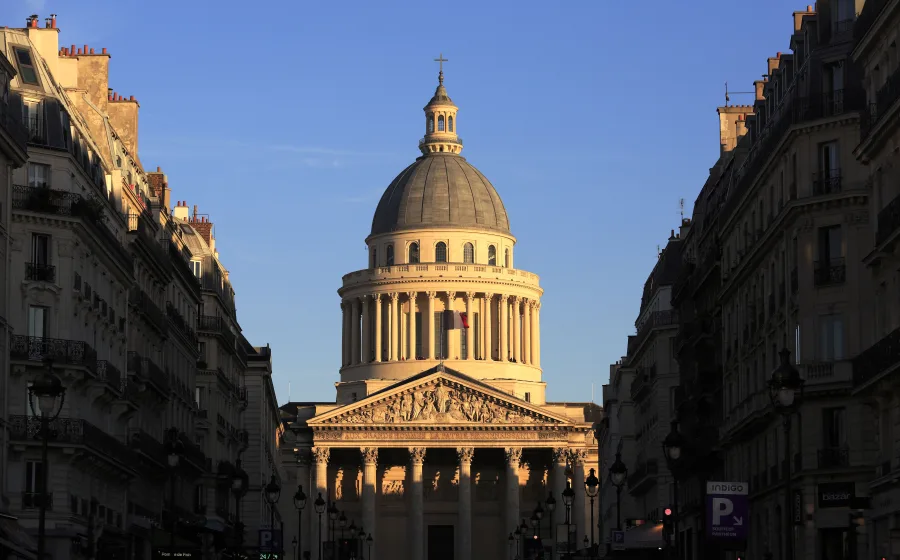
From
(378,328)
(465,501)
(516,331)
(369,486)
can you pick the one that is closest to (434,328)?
(378,328)

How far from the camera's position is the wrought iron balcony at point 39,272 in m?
55.1

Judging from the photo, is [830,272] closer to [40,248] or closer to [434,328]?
[40,248]

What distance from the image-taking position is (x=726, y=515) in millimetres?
43156

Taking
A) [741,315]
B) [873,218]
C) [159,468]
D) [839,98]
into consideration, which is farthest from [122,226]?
[873,218]

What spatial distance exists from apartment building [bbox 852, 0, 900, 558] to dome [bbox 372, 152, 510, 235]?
456ft

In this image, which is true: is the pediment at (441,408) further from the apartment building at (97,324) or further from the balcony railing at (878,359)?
the balcony railing at (878,359)

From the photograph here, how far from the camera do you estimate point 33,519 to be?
179ft

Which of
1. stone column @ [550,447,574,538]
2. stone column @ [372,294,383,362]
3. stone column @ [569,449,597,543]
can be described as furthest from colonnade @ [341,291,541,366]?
stone column @ [550,447,574,538]

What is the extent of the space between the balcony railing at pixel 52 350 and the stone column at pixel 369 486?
335 feet

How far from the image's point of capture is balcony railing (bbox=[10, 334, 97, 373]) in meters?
54.0

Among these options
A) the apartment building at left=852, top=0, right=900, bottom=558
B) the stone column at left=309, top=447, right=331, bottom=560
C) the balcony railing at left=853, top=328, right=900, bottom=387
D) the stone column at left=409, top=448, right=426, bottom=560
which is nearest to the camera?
the balcony railing at left=853, top=328, right=900, bottom=387

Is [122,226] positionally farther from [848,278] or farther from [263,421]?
[263,421]

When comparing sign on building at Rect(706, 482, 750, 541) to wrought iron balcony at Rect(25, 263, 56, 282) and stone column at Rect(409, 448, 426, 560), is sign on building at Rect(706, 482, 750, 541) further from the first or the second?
stone column at Rect(409, 448, 426, 560)

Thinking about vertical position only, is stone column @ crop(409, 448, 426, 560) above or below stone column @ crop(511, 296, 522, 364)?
below
